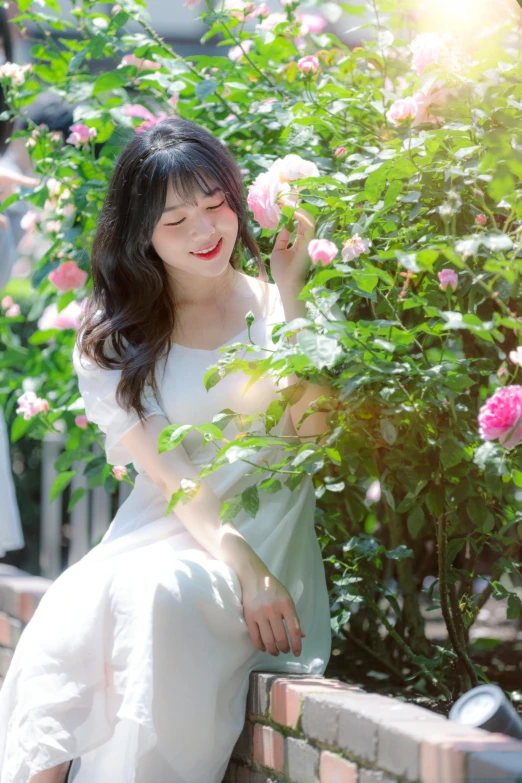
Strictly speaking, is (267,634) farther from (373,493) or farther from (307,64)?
(307,64)

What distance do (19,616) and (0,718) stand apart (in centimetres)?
88

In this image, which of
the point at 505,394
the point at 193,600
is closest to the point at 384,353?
the point at 505,394

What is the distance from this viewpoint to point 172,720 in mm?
1806

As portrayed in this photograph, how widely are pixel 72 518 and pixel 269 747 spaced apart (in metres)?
1.99

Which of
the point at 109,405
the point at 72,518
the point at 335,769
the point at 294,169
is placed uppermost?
the point at 294,169

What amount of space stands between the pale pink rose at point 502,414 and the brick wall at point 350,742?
0.42 metres

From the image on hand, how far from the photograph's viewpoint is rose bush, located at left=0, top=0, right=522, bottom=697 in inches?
67.0

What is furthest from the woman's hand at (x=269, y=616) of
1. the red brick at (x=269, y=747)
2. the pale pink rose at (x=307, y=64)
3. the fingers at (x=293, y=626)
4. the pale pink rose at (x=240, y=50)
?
the pale pink rose at (x=240, y=50)

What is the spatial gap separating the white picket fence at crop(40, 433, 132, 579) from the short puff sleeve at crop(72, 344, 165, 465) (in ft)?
3.90

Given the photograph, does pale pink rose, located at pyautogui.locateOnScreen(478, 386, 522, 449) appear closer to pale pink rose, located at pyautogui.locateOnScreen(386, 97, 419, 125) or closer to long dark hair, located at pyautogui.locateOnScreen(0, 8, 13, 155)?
pale pink rose, located at pyautogui.locateOnScreen(386, 97, 419, 125)

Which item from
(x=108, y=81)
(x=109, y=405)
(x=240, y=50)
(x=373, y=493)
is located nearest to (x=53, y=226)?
(x=108, y=81)

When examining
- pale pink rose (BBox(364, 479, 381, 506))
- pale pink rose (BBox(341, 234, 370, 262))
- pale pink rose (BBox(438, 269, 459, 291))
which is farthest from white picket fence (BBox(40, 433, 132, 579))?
pale pink rose (BBox(438, 269, 459, 291))

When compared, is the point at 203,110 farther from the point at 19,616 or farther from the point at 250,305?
the point at 19,616

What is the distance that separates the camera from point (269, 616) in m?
1.89
